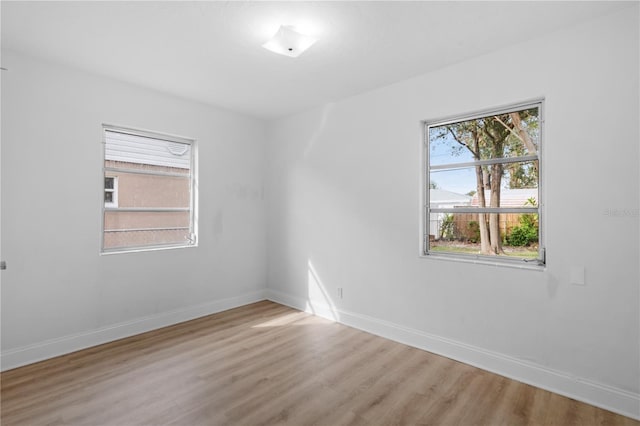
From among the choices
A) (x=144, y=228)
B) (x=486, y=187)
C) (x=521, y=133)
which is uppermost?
(x=521, y=133)

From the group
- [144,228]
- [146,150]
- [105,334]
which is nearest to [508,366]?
[105,334]

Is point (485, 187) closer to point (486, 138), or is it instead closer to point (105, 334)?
point (486, 138)

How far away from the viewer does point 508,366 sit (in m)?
2.68

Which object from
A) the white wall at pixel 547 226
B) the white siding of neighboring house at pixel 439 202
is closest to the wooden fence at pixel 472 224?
the white siding of neighboring house at pixel 439 202

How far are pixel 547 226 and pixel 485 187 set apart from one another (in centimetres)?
60

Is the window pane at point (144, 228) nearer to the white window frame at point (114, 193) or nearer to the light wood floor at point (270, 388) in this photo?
the white window frame at point (114, 193)

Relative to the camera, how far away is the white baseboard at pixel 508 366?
87.4 inches

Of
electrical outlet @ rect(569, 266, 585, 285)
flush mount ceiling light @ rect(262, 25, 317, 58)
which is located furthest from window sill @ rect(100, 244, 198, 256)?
electrical outlet @ rect(569, 266, 585, 285)

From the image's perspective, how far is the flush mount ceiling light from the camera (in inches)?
95.2

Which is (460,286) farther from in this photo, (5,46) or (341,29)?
(5,46)

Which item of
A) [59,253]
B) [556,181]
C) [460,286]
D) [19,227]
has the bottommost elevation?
[460,286]

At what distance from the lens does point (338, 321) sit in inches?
155

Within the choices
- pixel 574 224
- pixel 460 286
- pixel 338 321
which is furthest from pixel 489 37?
pixel 338 321

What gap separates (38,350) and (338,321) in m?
2.87
